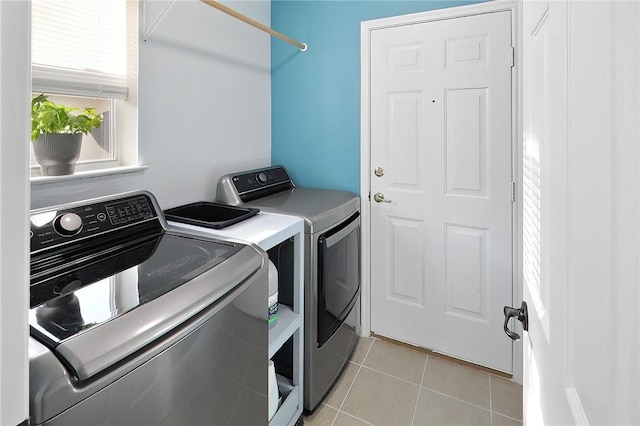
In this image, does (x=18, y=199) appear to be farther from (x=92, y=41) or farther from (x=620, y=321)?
(x=92, y=41)

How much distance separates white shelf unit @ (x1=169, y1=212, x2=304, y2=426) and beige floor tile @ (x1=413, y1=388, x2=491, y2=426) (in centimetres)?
63

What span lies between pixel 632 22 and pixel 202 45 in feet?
7.11

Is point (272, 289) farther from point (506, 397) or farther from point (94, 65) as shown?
point (506, 397)

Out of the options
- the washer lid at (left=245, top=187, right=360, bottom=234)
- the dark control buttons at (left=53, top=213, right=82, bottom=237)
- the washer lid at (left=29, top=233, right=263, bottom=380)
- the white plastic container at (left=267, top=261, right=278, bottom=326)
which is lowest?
the white plastic container at (left=267, top=261, right=278, bottom=326)

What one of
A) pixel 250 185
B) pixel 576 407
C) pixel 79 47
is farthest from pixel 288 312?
pixel 79 47

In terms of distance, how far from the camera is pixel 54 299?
856 mm

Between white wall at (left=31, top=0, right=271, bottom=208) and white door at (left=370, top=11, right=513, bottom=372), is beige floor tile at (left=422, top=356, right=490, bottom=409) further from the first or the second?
white wall at (left=31, top=0, right=271, bottom=208)

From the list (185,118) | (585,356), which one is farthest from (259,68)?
(585,356)

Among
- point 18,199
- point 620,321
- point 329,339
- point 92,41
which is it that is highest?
point 92,41

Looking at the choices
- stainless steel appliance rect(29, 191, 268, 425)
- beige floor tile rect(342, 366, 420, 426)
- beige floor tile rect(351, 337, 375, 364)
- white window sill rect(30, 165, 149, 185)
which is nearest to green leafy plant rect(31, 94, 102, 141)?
white window sill rect(30, 165, 149, 185)

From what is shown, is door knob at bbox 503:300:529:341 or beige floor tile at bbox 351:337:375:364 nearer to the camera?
door knob at bbox 503:300:529:341

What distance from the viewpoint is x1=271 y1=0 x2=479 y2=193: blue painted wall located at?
2.42 meters

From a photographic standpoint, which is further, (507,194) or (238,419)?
(507,194)

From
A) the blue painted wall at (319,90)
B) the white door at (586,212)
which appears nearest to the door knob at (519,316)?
the white door at (586,212)
